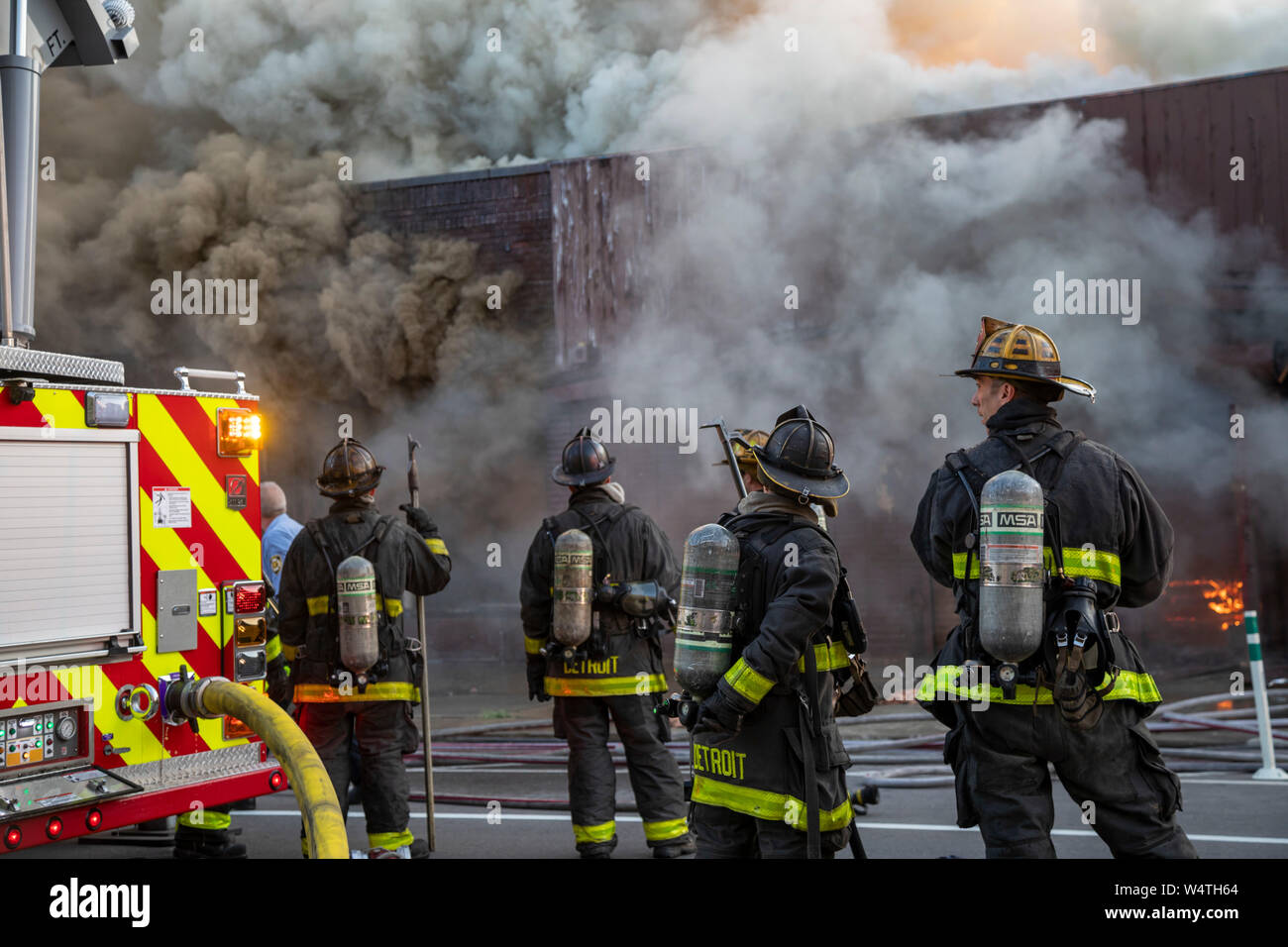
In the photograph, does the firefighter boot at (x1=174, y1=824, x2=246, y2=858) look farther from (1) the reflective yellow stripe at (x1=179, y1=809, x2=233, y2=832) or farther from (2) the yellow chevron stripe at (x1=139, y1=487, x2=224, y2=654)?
(2) the yellow chevron stripe at (x1=139, y1=487, x2=224, y2=654)

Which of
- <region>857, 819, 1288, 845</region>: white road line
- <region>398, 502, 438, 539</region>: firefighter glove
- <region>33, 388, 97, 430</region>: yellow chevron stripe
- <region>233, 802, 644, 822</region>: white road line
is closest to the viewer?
<region>33, 388, 97, 430</region>: yellow chevron stripe

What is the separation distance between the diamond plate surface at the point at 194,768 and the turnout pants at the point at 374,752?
491 mm

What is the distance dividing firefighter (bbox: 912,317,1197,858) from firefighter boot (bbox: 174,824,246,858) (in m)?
3.14

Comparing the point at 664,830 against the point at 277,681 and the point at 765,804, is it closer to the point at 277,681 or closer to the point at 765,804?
the point at 765,804

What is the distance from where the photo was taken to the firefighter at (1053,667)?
285 centimetres

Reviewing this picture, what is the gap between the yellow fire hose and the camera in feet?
10.4

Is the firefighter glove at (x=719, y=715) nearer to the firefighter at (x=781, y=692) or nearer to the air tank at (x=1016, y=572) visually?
the firefighter at (x=781, y=692)

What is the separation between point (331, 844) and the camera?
3.13 metres

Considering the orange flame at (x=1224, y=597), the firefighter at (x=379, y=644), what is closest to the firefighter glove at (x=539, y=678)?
the firefighter at (x=379, y=644)

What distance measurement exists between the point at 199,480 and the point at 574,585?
1.53 metres

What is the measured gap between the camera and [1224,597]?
838cm

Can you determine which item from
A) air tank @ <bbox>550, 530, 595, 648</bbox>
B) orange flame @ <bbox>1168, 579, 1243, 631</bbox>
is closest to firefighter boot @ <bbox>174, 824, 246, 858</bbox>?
air tank @ <bbox>550, 530, 595, 648</bbox>
